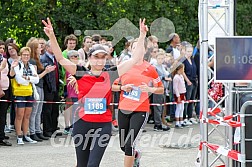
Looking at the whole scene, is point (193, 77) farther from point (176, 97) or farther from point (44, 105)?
point (44, 105)

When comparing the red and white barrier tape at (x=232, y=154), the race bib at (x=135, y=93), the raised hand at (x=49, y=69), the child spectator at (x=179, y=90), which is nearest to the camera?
the red and white barrier tape at (x=232, y=154)

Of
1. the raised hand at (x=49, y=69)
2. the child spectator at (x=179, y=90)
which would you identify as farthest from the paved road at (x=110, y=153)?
the child spectator at (x=179, y=90)

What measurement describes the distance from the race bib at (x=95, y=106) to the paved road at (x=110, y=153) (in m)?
2.35

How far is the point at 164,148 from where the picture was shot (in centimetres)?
1083

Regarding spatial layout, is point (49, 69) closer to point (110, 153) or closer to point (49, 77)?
point (49, 77)

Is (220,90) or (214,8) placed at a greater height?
(214,8)

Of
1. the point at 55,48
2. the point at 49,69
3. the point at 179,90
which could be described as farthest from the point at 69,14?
the point at 55,48

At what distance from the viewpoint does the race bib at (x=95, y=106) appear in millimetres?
6936

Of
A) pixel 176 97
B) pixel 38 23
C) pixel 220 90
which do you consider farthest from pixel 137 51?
pixel 38 23

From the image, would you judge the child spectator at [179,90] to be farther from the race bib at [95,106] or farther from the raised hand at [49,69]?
the race bib at [95,106]

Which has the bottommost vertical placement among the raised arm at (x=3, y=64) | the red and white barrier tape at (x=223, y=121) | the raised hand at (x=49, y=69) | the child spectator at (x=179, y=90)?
the child spectator at (x=179, y=90)

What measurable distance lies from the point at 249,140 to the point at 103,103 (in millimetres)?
1840

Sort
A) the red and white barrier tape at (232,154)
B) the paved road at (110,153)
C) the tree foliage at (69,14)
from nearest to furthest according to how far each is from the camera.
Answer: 1. the red and white barrier tape at (232,154)
2. the paved road at (110,153)
3. the tree foliage at (69,14)

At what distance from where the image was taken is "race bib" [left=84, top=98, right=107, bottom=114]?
6.94 meters
